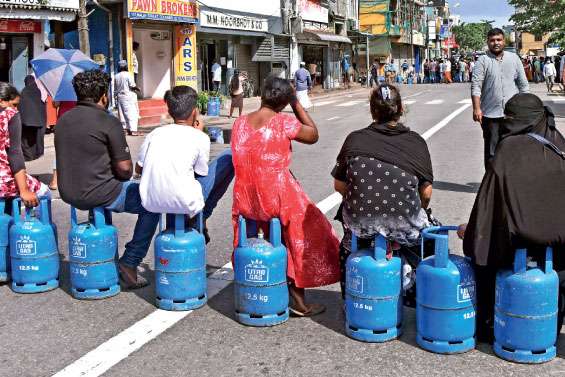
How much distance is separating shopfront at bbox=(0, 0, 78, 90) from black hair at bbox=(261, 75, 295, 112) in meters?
15.1

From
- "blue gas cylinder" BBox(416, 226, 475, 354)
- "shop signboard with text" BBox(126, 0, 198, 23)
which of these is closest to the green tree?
"shop signboard with text" BBox(126, 0, 198, 23)

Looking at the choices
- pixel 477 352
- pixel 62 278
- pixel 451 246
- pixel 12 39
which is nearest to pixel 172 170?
pixel 62 278

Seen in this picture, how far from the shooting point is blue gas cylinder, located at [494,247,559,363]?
3.95 meters

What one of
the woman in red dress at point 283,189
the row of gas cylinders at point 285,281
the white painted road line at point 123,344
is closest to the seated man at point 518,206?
the row of gas cylinders at point 285,281

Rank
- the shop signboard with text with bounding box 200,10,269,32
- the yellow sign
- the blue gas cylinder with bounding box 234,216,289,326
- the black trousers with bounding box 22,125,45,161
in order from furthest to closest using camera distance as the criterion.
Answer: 1. the shop signboard with text with bounding box 200,10,269,32
2. the yellow sign
3. the black trousers with bounding box 22,125,45,161
4. the blue gas cylinder with bounding box 234,216,289,326

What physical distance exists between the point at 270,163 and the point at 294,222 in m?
0.41

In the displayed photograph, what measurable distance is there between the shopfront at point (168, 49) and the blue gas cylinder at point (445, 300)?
72.0ft

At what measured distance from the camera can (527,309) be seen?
396cm

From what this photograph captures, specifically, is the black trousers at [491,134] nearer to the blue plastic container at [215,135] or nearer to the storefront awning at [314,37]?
the blue plastic container at [215,135]

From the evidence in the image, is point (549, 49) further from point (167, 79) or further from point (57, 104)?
point (57, 104)

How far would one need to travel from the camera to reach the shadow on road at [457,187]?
976cm

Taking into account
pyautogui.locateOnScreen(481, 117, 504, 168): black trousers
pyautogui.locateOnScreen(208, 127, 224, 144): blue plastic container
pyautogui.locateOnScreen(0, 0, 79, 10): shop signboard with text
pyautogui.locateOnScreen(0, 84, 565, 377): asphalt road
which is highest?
pyautogui.locateOnScreen(0, 0, 79, 10): shop signboard with text

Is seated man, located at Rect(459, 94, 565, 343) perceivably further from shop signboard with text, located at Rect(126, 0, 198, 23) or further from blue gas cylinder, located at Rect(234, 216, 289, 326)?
shop signboard with text, located at Rect(126, 0, 198, 23)

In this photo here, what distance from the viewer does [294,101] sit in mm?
4879
